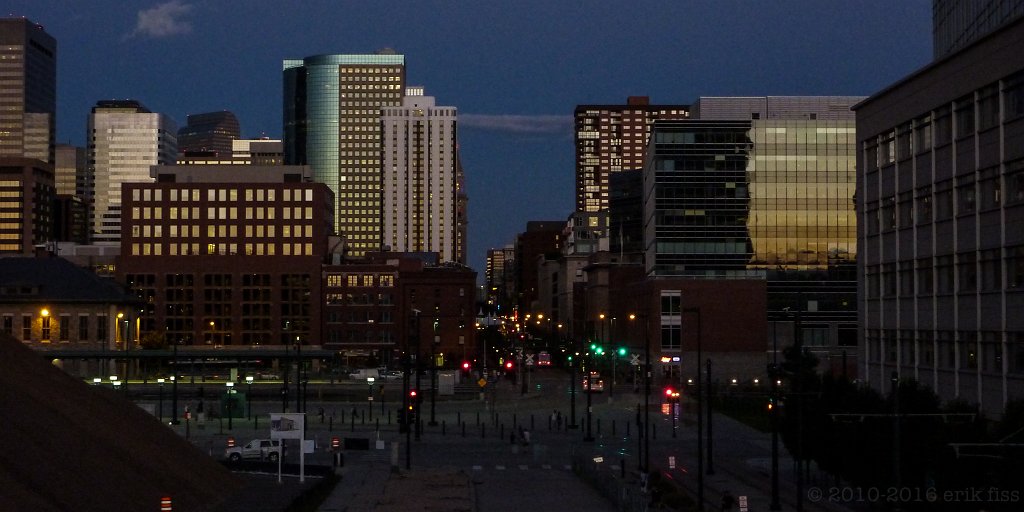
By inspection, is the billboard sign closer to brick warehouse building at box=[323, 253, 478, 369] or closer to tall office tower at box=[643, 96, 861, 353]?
tall office tower at box=[643, 96, 861, 353]

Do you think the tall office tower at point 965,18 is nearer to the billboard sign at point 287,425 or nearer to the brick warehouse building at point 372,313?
the billboard sign at point 287,425

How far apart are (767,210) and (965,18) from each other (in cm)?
4010

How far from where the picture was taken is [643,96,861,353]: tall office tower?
122562 mm

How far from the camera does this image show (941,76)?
182ft

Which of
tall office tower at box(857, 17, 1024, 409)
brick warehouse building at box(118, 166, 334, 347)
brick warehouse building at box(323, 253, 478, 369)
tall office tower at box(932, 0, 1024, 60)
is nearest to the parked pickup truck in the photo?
tall office tower at box(857, 17, 1024, 409)

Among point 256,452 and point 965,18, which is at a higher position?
point 965,18

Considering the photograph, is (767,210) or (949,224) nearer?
(949,224)

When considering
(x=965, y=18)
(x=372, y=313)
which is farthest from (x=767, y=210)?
(x=372, y=313)

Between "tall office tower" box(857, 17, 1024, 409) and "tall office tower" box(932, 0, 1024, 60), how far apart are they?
9.67 metres

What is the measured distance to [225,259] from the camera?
161375mm

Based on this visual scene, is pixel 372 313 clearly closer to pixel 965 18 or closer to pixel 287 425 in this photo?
pixel 965 18

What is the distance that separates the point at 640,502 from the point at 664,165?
8437cm

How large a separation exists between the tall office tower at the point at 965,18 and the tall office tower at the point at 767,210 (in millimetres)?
24993

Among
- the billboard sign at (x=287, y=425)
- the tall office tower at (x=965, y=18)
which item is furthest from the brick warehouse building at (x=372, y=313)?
the billboard sign at (x=287, y=425)
